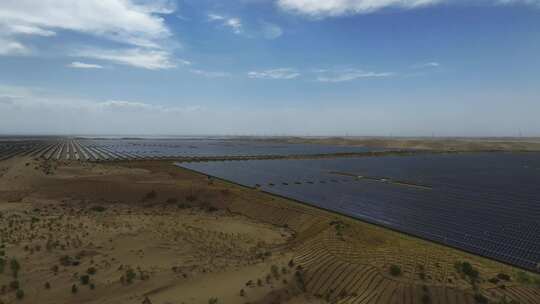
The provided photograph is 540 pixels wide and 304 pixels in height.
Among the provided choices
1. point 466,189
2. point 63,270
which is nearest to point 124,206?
point 63,270

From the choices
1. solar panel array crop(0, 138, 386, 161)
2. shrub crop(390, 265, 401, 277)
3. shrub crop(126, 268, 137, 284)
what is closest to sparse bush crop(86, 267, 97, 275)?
shrub crop(126, 268, 137, 284)

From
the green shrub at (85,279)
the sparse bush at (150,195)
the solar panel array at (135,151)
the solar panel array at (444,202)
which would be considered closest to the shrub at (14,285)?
the green shrub at (85,279)

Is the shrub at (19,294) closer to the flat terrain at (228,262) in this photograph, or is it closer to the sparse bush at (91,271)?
the flat terrain at (228,262)

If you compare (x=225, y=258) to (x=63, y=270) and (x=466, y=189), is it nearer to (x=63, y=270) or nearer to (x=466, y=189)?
(x=63, y=270)

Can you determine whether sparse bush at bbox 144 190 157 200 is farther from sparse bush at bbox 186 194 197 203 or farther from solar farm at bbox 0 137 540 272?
solar farm at bbox 0 137 540 272

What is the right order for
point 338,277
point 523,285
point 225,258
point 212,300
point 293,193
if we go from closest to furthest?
point 212,300, point 523,285, point 338,277, point 225,258, point 293,193
